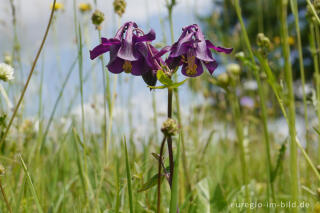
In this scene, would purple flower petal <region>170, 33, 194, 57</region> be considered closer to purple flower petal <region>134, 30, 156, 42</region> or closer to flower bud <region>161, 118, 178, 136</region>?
purple flower petal <region>134, 30, 156, 42</region>

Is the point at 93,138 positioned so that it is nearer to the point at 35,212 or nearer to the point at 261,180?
the point at 35,212

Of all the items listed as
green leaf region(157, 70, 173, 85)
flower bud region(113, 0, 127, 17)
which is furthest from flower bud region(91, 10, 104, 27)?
green leaf region(157, 70, 173, 85)

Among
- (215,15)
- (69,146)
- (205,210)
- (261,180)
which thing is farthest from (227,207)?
(215,15)

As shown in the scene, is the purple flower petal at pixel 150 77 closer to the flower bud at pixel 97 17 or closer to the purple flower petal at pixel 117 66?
the purple flower petal at pixel 117 66

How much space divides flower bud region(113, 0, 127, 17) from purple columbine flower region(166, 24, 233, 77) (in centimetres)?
58

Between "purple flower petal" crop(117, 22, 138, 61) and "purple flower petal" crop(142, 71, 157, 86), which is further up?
"purple flower petal" crop(117, 22, 138, 61)

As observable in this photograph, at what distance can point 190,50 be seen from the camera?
0.93 metres

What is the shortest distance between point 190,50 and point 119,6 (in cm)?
63

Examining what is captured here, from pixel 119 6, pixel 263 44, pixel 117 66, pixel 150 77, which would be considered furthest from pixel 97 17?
pixel 263 44

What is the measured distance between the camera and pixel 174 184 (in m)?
0.75

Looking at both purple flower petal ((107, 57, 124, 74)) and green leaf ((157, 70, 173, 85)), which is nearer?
green leaf ((157, 70, 173, 85))

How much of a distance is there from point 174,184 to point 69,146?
1.57m

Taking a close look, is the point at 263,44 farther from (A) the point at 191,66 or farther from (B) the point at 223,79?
(A) the point at 191,66

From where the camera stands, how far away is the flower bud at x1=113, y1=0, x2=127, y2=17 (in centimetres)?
143
